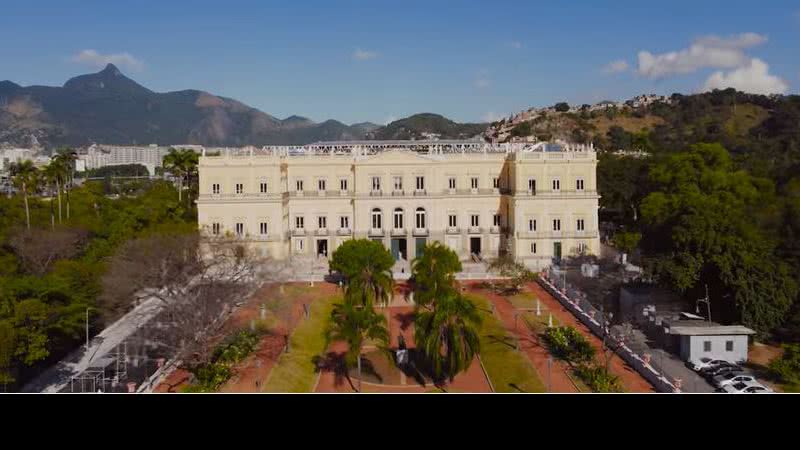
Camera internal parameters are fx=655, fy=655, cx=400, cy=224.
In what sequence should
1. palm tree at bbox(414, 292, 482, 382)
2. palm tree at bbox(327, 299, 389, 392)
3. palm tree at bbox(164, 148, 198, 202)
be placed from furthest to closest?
palm tree at bbox(164, 148, 198, 202), palm tree at bbox(327, 299, 389, 392), palm tree at bbox(414, 292, 482, 382)

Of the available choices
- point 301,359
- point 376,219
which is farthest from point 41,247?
point 376,219

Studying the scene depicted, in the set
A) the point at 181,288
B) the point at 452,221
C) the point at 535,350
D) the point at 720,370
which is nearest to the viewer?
the point at 720,370

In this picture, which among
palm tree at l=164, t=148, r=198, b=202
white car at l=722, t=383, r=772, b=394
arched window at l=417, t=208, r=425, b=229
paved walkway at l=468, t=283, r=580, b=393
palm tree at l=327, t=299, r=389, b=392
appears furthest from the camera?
palm tree at l=164, t=148, r=198, b=202

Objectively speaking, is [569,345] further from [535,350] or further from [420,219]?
[420,219]

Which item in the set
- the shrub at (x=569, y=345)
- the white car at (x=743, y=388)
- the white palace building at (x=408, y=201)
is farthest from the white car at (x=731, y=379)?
the white palace building at (x=408, y=201)

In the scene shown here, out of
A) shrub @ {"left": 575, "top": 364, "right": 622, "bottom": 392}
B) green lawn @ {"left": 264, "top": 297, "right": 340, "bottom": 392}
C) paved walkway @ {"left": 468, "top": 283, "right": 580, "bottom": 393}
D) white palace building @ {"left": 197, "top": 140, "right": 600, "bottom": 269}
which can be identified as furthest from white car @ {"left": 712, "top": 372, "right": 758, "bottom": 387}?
white palace building @ {"left": 197, "top": 140, "right": 600, "bottom": 269}

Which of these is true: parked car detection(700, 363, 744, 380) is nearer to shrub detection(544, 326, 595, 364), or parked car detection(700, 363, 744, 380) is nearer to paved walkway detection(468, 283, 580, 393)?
shrub detection(544, 326, 595, 364)

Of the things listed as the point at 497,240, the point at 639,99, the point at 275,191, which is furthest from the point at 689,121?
the point at 275,191
